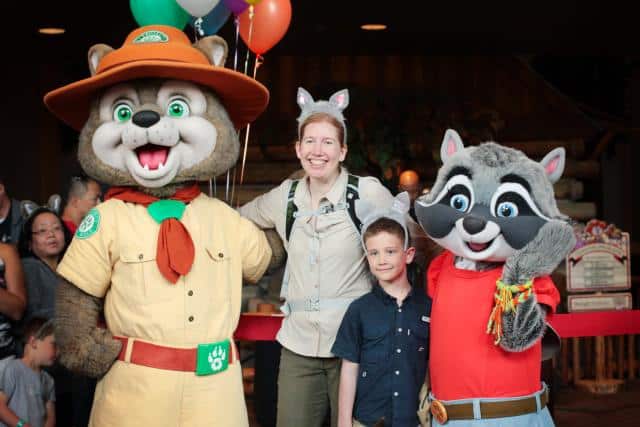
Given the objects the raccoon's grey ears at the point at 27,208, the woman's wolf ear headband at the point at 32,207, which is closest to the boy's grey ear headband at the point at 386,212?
the woman's wolf ear headband at the point at 32,207

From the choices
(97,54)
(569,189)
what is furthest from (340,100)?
(569,189)

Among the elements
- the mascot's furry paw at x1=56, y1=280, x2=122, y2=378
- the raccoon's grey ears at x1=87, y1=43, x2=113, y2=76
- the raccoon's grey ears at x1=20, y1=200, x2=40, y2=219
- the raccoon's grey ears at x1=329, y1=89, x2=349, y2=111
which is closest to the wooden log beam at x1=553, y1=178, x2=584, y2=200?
the raccoon's grey ears at x1=20, y1=200, x2=40, y2=219

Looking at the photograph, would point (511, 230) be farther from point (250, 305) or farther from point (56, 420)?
point (250, 305)

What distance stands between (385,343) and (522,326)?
568 millimetres

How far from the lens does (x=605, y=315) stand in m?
4.18

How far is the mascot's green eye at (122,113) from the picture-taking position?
3496 mm

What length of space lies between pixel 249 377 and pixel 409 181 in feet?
7.74

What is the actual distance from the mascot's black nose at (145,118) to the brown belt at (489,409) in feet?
4.60

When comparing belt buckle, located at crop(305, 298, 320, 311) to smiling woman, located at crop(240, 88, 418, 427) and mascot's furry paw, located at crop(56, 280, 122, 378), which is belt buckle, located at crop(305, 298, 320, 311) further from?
mascot's furry paw, located at crop(56, 280, 122, 378)

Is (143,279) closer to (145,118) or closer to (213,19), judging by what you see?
(145,118)

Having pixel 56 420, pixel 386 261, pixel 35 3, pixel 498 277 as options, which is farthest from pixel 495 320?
pixel 35 3

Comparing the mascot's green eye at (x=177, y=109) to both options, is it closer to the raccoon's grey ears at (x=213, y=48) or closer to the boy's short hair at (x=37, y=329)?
the raccoon's grey ears at (x=213, y=48)

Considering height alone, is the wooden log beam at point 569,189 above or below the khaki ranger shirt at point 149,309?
above

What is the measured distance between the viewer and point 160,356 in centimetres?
340
